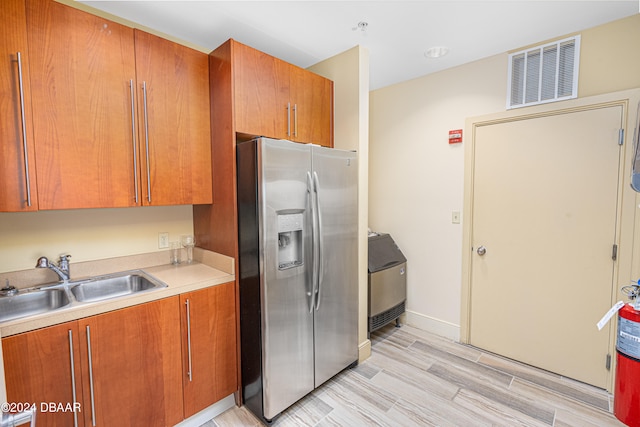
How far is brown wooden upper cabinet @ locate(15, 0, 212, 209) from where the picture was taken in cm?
150

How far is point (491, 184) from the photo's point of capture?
2559 mm

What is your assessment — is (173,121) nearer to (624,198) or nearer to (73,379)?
(73,379)

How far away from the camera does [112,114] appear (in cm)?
170

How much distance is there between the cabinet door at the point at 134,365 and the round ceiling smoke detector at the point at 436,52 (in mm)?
2574

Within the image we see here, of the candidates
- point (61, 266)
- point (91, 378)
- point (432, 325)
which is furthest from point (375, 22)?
point (432, 325)

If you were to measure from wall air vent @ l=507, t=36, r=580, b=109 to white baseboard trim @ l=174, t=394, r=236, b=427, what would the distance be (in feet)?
10.0

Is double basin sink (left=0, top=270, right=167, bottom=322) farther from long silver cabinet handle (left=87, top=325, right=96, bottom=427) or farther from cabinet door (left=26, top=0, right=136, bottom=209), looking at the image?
cabinet door (left=26, top=0, right=136, bottom=209)

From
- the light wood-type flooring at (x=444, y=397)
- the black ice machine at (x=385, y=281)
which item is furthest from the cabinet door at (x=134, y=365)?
the black ice machine at (x=385, y=281)

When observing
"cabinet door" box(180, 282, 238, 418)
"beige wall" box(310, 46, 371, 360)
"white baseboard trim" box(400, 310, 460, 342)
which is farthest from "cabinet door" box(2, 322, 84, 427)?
"white baseboard trim" box(400, 310, 460, 342)

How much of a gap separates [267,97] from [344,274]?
4.58 feet

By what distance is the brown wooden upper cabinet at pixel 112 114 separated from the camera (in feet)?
4.93

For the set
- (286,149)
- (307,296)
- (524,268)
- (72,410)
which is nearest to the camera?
(72,410)

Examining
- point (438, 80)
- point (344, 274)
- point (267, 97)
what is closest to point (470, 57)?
point (438, 80)

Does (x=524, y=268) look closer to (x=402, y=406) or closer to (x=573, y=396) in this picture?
(x=573, y=396)
